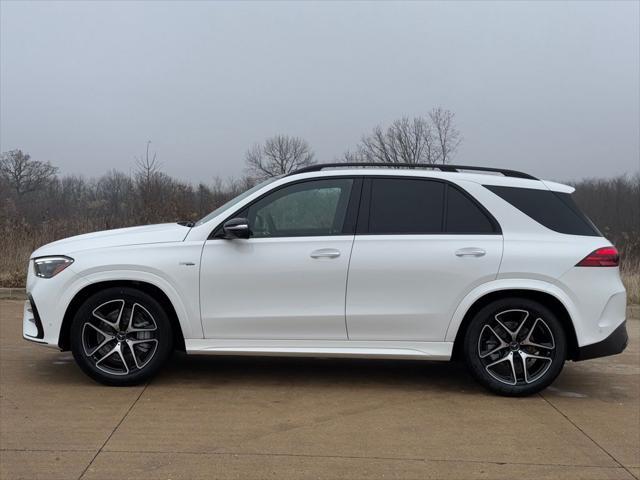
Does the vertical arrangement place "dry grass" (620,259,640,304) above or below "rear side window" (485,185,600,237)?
below

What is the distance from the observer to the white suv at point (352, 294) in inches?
177

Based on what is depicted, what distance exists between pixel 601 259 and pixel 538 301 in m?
0.59

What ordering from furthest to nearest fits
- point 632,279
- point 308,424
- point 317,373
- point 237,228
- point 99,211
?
point 99,211, point 632,279, point 317,373, point 237,228, point 308,424

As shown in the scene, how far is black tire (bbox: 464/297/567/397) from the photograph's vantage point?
4.51m

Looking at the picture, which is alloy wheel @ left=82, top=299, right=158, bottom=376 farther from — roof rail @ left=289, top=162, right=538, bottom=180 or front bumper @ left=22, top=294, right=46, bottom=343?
roof rail @ left=289, top=162, right=538, bottom=180

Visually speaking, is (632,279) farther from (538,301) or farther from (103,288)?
(103,288)

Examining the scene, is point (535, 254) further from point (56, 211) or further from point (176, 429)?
point (56, 211)

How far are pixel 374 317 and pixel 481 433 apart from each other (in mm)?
1167

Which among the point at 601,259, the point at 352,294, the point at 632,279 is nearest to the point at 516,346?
the point at 601,259

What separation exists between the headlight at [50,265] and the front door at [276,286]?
1113mm

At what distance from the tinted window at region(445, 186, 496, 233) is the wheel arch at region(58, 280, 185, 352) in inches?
93.3

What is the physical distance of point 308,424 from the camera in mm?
3979

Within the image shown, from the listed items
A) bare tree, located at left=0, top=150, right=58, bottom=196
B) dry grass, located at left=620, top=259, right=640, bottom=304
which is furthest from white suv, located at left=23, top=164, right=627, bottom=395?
bare tree, located at left=0, top=150, right=58, bottom=196

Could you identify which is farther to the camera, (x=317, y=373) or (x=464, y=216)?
(x=317, y=373)
